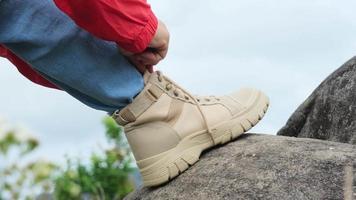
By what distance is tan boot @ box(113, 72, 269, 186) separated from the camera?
275 centimetres

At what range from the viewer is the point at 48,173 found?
7.51 meters

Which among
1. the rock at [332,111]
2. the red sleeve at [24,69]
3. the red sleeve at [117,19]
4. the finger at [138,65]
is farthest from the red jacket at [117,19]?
the rock at [332,111]

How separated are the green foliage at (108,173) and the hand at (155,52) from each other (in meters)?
14.5

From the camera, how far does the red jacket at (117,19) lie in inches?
96.7

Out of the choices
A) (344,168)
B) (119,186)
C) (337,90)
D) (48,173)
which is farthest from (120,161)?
(344,168)

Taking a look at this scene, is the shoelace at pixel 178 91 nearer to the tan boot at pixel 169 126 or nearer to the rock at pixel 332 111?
the tan boot at pixel 169 126

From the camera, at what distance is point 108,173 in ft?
59.5

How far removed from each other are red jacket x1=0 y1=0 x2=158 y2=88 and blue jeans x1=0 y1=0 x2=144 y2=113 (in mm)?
87

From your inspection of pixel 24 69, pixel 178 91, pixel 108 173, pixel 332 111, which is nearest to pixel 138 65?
pixel 178 91

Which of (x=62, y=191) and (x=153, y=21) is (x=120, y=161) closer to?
(x=62, y=191)

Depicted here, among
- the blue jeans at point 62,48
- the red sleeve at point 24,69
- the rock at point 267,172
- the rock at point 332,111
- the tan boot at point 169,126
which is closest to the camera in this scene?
the rock at point 267,172

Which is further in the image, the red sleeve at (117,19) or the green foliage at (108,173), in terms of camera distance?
the green foliage at (108,173)

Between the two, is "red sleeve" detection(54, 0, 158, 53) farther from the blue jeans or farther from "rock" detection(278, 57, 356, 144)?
"rock" detection(278, 57, 356, 144)

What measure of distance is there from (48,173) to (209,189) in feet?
16.9
